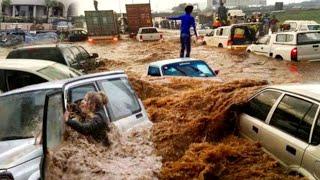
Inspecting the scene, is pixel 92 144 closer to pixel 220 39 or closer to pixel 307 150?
pixel 307 150

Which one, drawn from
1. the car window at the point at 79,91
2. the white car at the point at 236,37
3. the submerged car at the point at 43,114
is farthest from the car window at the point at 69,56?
the white car at the point at 236,37

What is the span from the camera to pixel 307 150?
5117 millimetres

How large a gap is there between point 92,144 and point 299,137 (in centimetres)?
223

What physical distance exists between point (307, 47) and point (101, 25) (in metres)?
26.9

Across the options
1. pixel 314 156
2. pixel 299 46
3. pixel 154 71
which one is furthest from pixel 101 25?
pixel 314 156

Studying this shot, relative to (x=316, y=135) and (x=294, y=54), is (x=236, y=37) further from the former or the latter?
(x=316, y=135)

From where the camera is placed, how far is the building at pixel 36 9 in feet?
297

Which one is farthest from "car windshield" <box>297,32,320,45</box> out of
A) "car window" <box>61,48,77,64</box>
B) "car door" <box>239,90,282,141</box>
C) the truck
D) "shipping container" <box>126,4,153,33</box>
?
"shipping container" <box>126,4,153,33</box>

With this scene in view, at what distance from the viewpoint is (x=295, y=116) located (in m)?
5.65

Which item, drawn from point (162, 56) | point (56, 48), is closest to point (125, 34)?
point (162, 56)

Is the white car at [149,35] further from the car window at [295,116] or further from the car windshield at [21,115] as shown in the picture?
the car window at [295,116]

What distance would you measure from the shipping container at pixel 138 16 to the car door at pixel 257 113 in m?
40.6

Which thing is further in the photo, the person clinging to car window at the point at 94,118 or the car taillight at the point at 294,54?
the car taillight at the point at 294,54

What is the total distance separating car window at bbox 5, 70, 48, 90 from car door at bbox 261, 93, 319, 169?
5089mm
